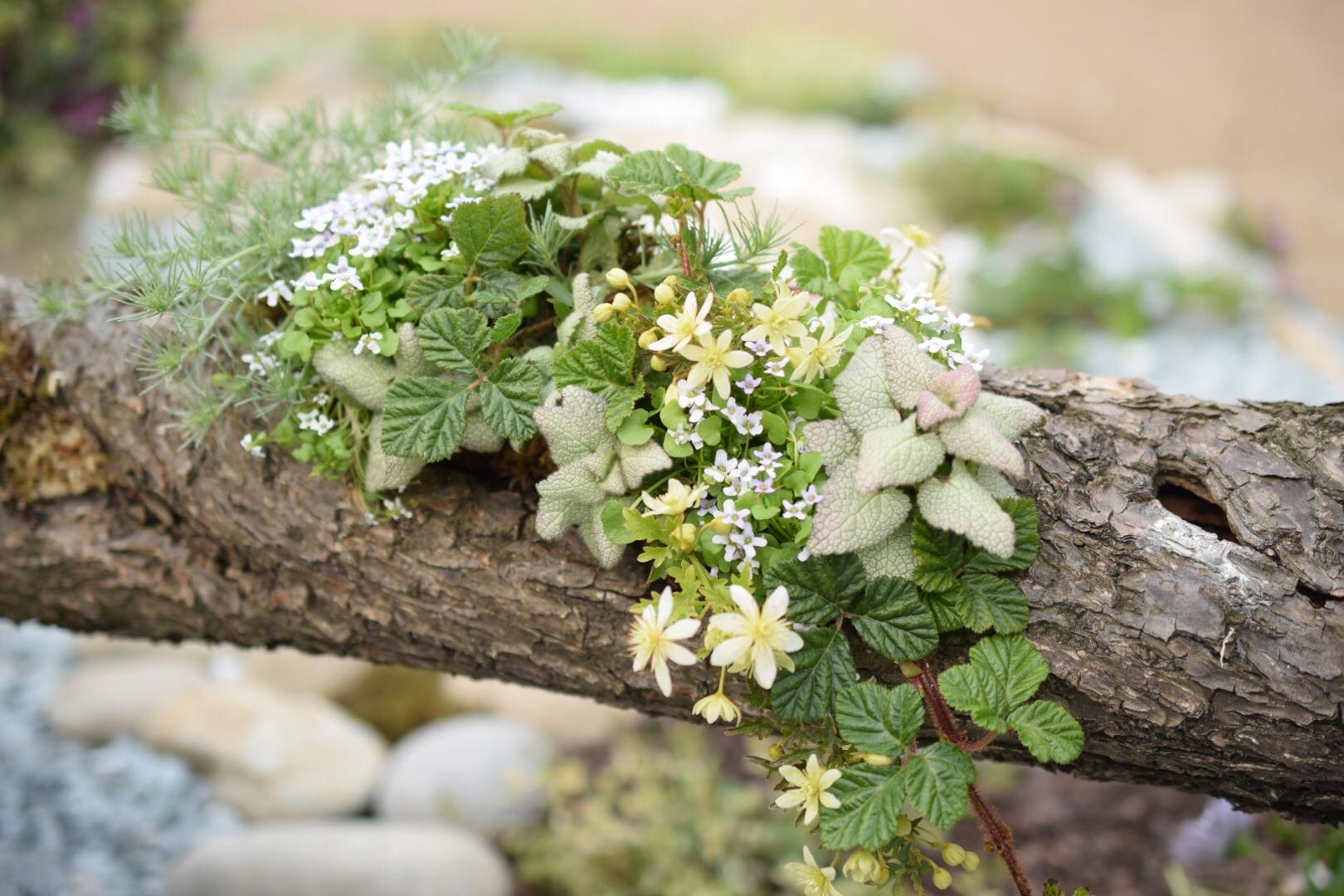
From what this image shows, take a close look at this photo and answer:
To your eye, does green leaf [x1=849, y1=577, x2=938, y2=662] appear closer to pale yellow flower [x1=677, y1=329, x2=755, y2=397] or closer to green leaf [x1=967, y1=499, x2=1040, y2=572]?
green leaf [x1=967, y1=499, x2=1040, y2=572]

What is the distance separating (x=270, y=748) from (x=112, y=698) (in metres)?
0.69

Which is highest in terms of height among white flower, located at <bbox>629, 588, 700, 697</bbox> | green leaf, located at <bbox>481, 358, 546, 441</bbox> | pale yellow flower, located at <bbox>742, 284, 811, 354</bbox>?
pale yellow flower, located at <bbox>742, 284, 811, 354</bbox>

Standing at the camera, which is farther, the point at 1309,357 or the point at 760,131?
the point at 760,131

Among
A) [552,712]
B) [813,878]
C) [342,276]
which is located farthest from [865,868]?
[552,712]

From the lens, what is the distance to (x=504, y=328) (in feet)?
3.84

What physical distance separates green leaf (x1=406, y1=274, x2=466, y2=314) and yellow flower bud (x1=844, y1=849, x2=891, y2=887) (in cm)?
80

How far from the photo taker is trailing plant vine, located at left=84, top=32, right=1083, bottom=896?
3.47 feet

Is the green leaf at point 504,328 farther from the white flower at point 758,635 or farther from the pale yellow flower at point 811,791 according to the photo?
the pale yellow flower at point 811,791

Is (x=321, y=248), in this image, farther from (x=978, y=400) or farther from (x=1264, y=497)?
(x=1264, y=497)

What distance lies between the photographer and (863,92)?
6.70 meters

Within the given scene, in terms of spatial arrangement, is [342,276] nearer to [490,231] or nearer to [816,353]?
[490,231]

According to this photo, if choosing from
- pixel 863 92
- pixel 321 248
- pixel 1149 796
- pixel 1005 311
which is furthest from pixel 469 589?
pixel 863 92

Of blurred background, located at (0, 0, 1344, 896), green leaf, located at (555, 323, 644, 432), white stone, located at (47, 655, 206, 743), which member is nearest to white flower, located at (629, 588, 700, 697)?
green leaf, located at (555, 323, 644, 432)

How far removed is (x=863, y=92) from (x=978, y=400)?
20.1 ft
